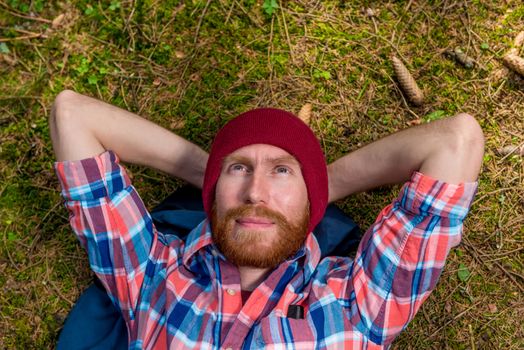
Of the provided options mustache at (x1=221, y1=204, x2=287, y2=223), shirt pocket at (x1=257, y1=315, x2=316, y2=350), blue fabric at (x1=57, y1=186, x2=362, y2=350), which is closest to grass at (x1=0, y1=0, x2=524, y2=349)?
blue fabric at (x1=57, y1=186, x2=362, y2=350)

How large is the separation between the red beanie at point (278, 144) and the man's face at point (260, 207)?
0.04 meters

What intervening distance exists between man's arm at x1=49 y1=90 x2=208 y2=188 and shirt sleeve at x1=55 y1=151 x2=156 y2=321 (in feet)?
0.48

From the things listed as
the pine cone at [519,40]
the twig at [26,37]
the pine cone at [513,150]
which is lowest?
the pine cone at [513,150]

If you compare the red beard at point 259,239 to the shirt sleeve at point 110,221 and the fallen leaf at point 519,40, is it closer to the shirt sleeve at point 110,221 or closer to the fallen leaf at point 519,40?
the shirt sleeve at point 110,221

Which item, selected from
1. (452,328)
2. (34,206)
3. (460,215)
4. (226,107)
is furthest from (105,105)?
(452,328)

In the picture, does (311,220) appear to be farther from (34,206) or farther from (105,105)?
(34,206)

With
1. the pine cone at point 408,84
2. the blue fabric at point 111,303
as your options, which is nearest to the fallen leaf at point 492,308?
the blue fabric at point 111,303

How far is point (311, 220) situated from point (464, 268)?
1.43 m

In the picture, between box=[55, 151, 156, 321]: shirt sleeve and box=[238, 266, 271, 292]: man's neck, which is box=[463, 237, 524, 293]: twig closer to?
box=[238, 266, 271, 292]: man's neck

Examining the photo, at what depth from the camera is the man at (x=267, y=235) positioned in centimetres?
270

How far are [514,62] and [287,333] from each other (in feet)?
8.74

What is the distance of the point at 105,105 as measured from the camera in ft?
10.5

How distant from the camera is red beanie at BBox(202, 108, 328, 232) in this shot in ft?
9.43

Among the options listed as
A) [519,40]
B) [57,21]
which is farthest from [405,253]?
[57,21]
